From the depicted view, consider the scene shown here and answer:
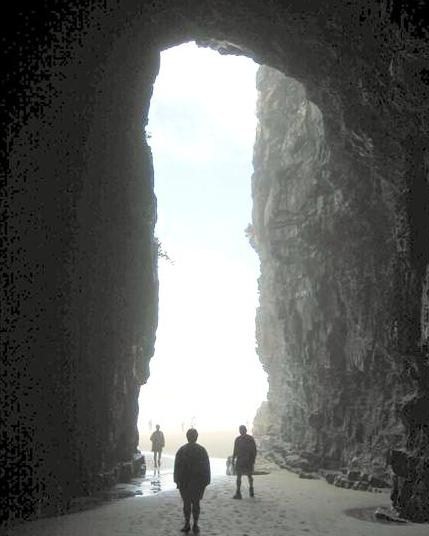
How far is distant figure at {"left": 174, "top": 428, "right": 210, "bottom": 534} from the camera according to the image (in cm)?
1024

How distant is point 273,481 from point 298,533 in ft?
39.8

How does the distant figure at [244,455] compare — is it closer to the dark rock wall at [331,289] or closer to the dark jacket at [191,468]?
the dark jacket at [191,468]

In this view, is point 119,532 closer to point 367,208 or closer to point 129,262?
point 129,262

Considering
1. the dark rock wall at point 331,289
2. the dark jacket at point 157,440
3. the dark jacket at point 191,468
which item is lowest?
the dark jacket at point 157,440

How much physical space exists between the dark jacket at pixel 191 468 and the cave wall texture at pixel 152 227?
4297mm

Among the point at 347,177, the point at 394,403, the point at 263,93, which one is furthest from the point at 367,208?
the point at 263,93

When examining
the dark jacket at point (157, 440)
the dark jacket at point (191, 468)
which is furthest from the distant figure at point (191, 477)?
the dark jacket at point (157, 440)

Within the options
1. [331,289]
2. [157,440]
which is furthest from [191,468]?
[331,289]

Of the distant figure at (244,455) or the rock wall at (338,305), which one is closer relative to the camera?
the distant figure at (244,455)

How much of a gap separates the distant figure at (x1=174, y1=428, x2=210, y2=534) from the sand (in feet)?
1.37

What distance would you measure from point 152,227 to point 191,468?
2059 centimetres

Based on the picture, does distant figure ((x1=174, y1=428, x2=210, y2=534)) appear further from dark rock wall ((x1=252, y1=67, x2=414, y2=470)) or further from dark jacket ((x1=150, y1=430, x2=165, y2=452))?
dark jacket ((x1=150, y1=430, x2=165, y2=452))

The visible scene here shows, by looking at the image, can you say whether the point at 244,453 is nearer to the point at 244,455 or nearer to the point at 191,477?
the point at 244,455

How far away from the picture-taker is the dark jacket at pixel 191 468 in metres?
10.3
